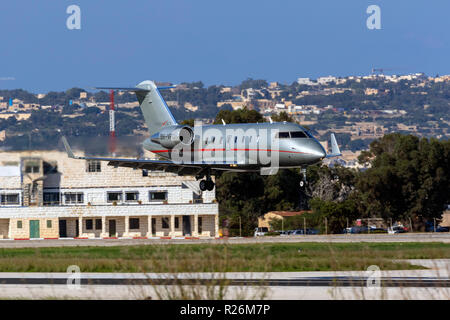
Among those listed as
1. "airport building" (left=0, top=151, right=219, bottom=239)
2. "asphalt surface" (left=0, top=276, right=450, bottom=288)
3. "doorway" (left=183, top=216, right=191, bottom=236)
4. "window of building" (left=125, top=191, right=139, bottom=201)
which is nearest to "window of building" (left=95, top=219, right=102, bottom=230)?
"airport building" (left=0, top=151, right=219, bottom=239)

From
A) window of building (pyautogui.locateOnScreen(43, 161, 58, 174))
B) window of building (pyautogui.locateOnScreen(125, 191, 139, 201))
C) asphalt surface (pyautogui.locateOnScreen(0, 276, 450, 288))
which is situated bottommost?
asphalt surface (pyautogui.locateOnScreen(0, 276, 450, 288))

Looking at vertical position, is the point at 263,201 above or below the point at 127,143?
below

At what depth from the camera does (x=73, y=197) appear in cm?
7106

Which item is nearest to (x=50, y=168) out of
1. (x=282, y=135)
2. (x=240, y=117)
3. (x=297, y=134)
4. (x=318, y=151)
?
(x=240, y=117)

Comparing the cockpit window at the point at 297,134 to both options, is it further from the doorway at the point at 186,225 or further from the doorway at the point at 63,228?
the doorway at the point at 63,228

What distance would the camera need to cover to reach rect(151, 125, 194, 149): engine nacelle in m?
39.8

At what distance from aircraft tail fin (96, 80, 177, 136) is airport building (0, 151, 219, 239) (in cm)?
1898

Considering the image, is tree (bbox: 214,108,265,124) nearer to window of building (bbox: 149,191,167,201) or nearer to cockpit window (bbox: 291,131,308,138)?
window of building (bbox: 149,191,167,201)

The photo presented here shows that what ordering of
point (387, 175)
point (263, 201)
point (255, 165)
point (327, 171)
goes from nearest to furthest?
point (255, 165)
point (387, 175)
point (263, 201)
point (327, 171)

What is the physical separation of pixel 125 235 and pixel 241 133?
32.5m

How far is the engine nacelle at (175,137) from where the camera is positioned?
131 feet

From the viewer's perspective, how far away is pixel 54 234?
2579 inches
